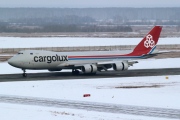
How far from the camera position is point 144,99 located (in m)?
34.8

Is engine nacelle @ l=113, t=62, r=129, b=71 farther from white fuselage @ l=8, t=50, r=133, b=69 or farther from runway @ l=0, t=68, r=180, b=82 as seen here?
white fuselage @ l=8, t=50, r=133, b=69

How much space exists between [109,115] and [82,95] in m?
7.96

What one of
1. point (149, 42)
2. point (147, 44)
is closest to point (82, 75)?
point (147, 44)

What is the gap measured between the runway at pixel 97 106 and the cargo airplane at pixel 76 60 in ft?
43.4

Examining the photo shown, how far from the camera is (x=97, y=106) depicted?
1266 inches

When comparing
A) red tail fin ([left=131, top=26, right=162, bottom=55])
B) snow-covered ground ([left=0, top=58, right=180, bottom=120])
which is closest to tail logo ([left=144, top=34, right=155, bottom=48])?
red tail fin ([left=131, top=26, right=162, bottom=55])

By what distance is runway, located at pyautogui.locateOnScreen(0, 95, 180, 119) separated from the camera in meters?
29.6

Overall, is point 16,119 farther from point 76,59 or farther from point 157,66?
point 157,66

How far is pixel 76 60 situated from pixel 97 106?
19476 millimetres

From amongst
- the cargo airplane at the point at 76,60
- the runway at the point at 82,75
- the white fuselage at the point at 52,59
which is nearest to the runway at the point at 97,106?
the runway at the point at 82,75

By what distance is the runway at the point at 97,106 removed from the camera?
97.2 ft

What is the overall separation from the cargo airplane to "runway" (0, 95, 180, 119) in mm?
13215

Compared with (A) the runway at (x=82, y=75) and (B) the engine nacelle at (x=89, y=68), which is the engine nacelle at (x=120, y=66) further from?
(B) the engine nacelle at (x=89, y=68)

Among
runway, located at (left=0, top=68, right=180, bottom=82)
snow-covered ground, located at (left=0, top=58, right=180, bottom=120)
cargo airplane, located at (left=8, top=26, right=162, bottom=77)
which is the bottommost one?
snow-covered ground, located at (left=0, top=58, right=180, bottom=120)
